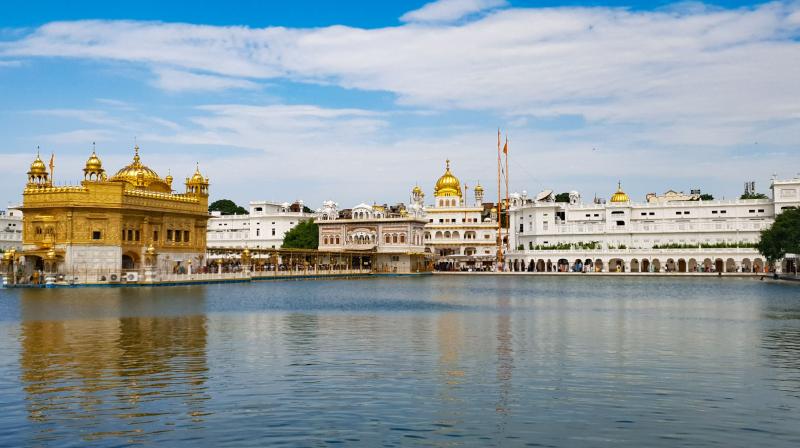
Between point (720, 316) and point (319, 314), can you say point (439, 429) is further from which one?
point (720, 316)

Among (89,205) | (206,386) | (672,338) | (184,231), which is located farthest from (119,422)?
(184,231)

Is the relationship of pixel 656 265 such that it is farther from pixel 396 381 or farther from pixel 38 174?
pixel 396 381

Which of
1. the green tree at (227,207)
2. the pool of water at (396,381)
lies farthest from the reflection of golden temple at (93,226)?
the green tree at (227,207)

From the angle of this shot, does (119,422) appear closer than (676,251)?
Yes

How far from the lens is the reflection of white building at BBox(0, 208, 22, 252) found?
93625 mm

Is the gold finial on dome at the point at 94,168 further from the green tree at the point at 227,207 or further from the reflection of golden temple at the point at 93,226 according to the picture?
the green tree at the point at 227,207

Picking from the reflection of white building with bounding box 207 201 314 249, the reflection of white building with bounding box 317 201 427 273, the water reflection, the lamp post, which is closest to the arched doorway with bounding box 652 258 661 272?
the reflection of white building with bounding box 317 201 427 273

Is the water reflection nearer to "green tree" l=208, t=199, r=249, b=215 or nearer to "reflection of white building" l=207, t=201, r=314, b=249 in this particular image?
"reflection of white building" l=207, t=201, r=314, b=249

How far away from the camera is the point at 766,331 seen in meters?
25.1

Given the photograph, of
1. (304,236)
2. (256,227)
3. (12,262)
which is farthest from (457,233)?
(12,262)

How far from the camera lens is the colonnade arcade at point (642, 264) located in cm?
8838

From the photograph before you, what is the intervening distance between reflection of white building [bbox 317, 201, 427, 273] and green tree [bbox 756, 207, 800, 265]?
40.9m

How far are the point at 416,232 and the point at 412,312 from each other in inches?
2695

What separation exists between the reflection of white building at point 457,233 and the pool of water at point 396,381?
76.7 meters
